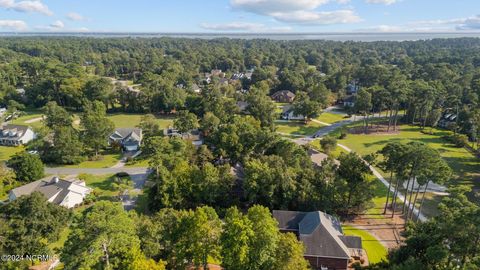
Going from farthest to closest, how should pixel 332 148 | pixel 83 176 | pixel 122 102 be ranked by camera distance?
pixel 122 102, pixel 332 148, pixel 83 176

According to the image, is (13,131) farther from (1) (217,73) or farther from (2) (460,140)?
(1) (217,73)

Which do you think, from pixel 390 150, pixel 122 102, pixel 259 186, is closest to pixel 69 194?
pixel 259 186

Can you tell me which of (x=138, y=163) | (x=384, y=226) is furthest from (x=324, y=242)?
(x=138, y=163)

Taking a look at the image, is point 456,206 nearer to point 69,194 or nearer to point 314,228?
point 314,228

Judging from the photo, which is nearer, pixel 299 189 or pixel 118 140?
pixel 299 189

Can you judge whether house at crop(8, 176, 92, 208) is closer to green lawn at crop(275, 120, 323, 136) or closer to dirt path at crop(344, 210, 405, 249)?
dirt path at crop(344, 210, 405, 249)

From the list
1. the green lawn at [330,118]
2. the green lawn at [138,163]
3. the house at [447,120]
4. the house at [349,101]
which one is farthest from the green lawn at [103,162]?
the house at [447,120]

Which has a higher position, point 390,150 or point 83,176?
point 390,150

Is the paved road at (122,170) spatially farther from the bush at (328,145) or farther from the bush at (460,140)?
the bush at (460,140)
